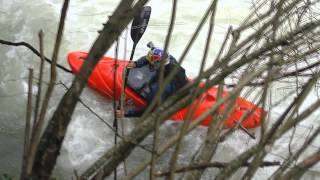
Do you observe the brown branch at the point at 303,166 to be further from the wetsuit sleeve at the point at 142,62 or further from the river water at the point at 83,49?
the wetsuit sleeve at the point at 142,62

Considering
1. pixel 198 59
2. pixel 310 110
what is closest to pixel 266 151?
pixel 310 110

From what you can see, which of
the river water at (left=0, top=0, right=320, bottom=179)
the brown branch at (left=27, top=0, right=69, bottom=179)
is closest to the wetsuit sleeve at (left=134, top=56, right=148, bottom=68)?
the river water at (left=0, top=0, right=320, bottom=179)

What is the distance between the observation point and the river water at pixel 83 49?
545 cm

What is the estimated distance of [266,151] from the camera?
1154mm

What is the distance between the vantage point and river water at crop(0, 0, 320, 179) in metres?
5.45

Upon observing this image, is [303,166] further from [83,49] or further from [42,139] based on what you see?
[83,49]

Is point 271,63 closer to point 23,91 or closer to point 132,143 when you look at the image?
point 132,143

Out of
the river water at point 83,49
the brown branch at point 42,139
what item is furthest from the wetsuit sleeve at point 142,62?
the brown branch at point 42,139

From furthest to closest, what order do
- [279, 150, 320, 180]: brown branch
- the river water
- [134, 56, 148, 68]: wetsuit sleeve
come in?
[134, 56, 148, 68]: wetsuit sleeve
the river water
[279, 150, 320, 180]: brown branch

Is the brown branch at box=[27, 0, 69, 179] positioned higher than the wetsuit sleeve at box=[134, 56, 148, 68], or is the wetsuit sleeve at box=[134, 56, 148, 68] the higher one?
the brown branch at box=[27, 0, 69, 179]

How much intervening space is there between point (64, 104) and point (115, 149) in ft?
0.51

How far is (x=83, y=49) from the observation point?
305 inches

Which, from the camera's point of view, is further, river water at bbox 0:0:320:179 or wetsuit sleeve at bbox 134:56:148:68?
wetsuit sleeve at bbox 134:56:148:68

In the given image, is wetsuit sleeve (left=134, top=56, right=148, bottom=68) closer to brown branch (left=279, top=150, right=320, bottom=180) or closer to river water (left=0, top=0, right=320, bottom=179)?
river water (left=0, top=0, right=320, bottom=179)
